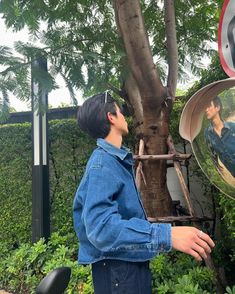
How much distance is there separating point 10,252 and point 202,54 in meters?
3.66

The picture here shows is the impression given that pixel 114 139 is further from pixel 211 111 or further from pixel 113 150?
pixel 211 111

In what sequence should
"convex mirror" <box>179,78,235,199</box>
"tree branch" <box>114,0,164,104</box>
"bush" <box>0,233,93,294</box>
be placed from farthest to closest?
"bush" <box>0,233,93,294</box> → "tree branch" <box>114,0,164,104</box> → "convex mirror" <box>179,78,235,199</box>

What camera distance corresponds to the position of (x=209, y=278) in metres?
3.12

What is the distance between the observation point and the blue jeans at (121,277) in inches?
55.8

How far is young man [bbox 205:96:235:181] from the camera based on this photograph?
116cm

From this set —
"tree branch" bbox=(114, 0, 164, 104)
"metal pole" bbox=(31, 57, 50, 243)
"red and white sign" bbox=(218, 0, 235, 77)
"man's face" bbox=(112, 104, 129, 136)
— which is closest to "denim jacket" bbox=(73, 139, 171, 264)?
"man's face" bbox=(112, 104, 129, 136)

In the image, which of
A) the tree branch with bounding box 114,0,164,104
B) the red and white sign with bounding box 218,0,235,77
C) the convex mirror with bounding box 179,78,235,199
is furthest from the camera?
the tree branch with bounding box 114,0,164,104

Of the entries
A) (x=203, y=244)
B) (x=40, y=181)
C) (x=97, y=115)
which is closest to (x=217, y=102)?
(x=203, y=244)

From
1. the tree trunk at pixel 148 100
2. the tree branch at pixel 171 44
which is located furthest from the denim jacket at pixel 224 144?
the tree branch at pixel 171 44

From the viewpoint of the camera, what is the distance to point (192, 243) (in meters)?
1.21

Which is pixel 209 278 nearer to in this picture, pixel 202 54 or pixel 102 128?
pixel 102 128

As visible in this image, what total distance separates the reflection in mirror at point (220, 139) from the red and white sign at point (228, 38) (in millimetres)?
168

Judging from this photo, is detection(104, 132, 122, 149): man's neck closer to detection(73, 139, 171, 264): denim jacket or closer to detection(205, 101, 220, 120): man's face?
detection(73, 139, 171, 264): denim jacket

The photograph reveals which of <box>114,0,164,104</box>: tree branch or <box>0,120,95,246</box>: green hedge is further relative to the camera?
<box>0,120,95,246</box>: green hedge
